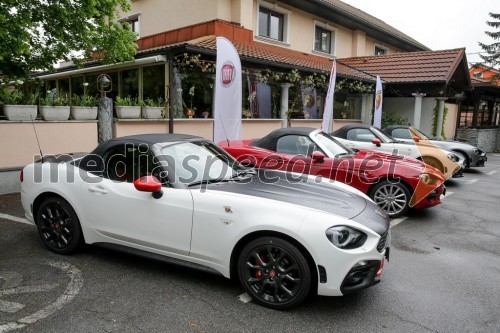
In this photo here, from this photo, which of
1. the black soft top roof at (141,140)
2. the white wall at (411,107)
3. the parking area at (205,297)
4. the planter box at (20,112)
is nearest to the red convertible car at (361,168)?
the parking area at (205,297)

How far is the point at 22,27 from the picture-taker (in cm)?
614

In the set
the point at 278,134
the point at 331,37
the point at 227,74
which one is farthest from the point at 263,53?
the point at 331,37

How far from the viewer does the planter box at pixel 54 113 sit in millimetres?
7038

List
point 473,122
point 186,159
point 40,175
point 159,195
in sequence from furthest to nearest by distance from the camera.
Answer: point 473,122 → point 40,175 → point 186,159 → point 159,195

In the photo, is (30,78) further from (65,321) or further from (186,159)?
(65,321)

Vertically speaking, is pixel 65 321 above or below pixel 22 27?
below

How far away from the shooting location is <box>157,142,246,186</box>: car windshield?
360cm

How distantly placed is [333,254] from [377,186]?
11.6 feet

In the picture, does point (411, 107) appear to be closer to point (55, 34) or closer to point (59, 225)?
point (55, 34)

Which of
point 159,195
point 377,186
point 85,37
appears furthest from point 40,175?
point 377,186

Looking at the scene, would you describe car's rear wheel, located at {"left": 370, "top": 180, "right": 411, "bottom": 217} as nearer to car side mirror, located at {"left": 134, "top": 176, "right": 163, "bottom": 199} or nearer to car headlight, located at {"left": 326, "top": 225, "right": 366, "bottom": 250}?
car headlight, located at {"left": 326, "top": 225, "right": 366, "bottom": 250}

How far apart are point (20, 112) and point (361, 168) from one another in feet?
20.7

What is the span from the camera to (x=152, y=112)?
8719 millimetres

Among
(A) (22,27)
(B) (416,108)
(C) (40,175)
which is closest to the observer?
(C) (40,175)
